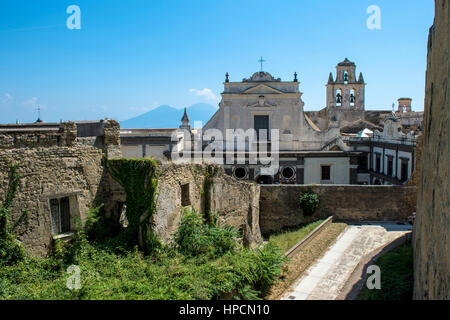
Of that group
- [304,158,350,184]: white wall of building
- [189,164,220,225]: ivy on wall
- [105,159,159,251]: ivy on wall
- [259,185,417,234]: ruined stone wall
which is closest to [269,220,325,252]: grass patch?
[259,185,417,234]: ruined stone wall

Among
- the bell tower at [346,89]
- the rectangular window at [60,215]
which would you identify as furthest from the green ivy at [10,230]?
the bell tower at [346,89]

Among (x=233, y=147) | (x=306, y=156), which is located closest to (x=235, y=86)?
(x=233, y=147)

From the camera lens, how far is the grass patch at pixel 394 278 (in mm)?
10751

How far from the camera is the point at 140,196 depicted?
12531 mm

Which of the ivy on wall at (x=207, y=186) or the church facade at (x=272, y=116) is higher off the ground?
the church facade at (x=272, y=116)

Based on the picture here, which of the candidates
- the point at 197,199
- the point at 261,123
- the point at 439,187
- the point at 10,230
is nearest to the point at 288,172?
the point at 261,123

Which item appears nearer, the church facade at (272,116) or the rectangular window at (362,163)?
the church facade at (272,116)

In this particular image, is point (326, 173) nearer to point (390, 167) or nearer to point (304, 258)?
point (390, 167)

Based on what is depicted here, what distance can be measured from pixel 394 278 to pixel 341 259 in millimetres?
3952

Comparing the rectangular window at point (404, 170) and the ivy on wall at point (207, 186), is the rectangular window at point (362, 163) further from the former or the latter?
the ivy on wall at point (207, 186)

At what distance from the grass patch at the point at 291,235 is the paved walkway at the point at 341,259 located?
179cm

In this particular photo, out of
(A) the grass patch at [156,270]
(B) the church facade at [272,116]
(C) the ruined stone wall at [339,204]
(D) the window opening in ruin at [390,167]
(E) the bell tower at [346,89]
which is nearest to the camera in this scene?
(A) the grass patch at [156,270]
